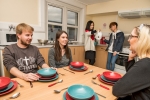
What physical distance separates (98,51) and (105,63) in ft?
1.46

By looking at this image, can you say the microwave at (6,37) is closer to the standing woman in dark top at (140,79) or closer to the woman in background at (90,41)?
the woman in background at (90,41)

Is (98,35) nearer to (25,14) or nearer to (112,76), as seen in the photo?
(25,14)

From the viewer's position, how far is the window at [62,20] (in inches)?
121

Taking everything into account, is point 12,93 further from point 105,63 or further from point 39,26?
point 105,63

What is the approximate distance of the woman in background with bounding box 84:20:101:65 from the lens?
3.06 metres

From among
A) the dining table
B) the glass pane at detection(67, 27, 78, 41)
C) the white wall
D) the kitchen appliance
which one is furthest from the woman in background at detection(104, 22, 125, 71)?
the dining table

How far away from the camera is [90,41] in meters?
3.13

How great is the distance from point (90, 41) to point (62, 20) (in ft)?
3.60

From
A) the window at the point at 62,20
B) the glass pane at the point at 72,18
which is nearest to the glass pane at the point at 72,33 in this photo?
the window at the point at 62,20

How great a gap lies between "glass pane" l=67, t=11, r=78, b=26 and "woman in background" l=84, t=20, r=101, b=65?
75cm

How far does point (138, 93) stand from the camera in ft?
2.26

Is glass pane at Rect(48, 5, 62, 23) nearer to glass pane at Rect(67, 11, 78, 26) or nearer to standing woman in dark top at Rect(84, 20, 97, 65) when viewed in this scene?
glass pane at Rect(67, 11, 78, 26)

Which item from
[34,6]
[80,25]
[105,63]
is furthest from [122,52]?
[34,6]

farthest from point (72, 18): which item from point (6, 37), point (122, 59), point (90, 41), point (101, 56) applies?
point (6, 37)
